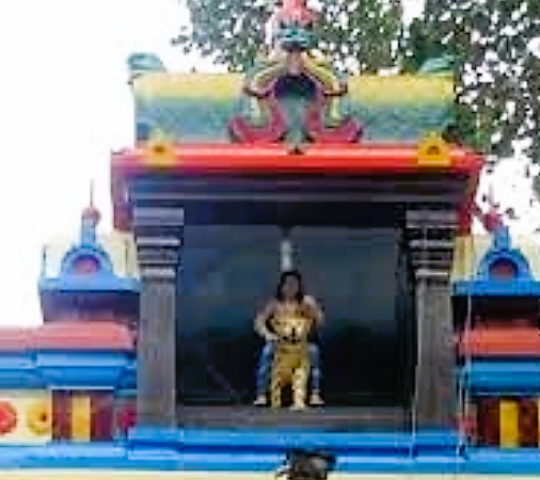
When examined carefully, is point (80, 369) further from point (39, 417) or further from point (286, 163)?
point (286, 163)

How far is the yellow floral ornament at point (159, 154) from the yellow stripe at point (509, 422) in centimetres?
241

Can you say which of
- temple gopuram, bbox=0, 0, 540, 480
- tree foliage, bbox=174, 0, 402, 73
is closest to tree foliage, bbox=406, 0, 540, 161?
tree foliage, bbox=174, 0, 402, 73

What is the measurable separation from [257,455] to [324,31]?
8.25m

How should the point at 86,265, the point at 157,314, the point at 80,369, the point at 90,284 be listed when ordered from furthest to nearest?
the point at 86,265 < the point at 90,284 < the point at 80,369 < the point at 157,314

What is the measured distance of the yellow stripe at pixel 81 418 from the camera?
873cm

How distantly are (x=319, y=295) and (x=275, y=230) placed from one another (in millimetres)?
570

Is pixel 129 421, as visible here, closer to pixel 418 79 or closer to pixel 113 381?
pixel 113 381

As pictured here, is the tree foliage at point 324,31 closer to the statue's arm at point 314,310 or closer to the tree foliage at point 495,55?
the tree foliage at point 495,55

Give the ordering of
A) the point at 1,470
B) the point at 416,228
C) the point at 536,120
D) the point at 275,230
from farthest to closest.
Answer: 1. the point at 536,120
2. the point at 275,230
3. the point at 416,228
4. the point at 1,470

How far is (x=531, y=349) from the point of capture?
873cm

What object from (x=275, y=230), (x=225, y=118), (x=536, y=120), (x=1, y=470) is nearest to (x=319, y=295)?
(x=275, y=230)

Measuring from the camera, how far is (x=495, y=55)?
15.7m

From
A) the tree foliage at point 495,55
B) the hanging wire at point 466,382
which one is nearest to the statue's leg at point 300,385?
the hanging wire at point 466,382

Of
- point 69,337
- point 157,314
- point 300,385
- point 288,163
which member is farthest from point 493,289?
point 69,337
